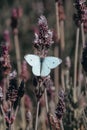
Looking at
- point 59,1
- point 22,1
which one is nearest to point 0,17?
point 22,1

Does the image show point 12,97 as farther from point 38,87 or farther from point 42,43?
point 42,43

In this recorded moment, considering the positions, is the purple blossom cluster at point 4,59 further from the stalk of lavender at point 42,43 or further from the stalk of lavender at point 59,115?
the stalk of lavender at point 59,115

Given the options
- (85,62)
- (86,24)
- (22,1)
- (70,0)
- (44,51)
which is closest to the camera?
(44,51)

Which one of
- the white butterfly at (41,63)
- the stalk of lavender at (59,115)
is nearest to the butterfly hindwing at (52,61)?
the white butterfly at (41,63)

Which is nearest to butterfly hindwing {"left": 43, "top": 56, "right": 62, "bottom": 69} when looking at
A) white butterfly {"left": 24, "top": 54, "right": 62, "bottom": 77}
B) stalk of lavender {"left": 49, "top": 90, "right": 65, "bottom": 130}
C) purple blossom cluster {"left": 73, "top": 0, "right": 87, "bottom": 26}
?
white butterfly {"left": 24, "top": 54, "right": 62, "bottom": 77}

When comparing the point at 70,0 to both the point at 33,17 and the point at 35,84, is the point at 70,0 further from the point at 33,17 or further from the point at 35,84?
the point at 35,84

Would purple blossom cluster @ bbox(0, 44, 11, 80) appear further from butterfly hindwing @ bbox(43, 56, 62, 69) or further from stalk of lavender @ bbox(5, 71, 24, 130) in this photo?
butterfly hindwing @ bbox(43, 56, 62, 69)

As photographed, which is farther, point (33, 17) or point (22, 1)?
point (22, 1)

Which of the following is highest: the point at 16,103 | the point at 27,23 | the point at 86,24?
the point at 86,24
